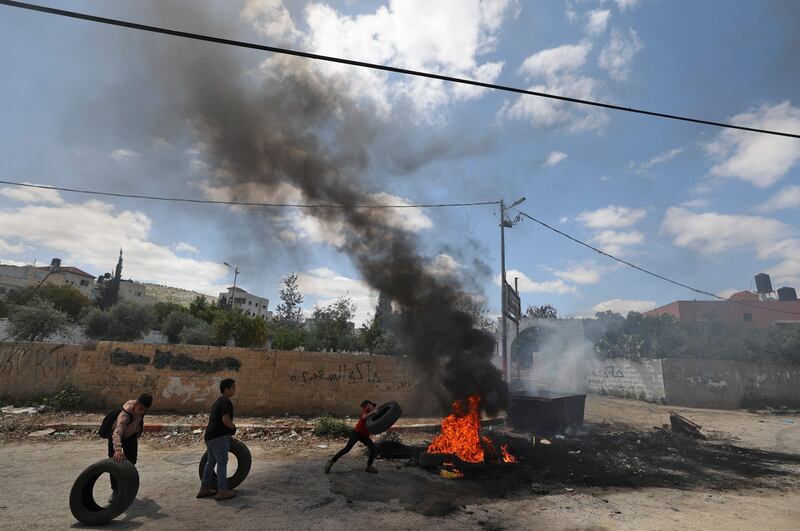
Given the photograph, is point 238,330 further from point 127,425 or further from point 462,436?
point 127,425

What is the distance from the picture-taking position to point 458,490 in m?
6.51

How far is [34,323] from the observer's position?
72.2ft

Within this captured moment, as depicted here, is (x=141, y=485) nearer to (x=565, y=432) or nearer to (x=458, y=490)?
(x=458, y=490)

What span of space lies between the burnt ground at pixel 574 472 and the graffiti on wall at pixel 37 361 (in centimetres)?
1002

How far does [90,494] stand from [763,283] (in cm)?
7442

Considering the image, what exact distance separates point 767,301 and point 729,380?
3890 cm

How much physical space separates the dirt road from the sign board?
9583mm

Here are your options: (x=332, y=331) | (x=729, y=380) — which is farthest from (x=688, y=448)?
(x=332, y=331)

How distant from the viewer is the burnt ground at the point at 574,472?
630 centimetres

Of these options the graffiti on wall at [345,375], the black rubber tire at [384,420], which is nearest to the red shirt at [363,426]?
the black rubber tire at [384,420]

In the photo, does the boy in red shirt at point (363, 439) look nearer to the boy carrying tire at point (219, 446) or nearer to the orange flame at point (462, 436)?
the orange flame at point (462, 436)

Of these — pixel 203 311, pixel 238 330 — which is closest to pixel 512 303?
pixel 238 330

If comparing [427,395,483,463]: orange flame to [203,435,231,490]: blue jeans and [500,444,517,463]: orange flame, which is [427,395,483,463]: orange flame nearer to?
[500,444,517,463]: orange flame

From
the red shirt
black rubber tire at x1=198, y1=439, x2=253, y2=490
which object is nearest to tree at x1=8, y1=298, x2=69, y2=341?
black rubber tire at x1=198, y1=439, x2=253, y2=490
